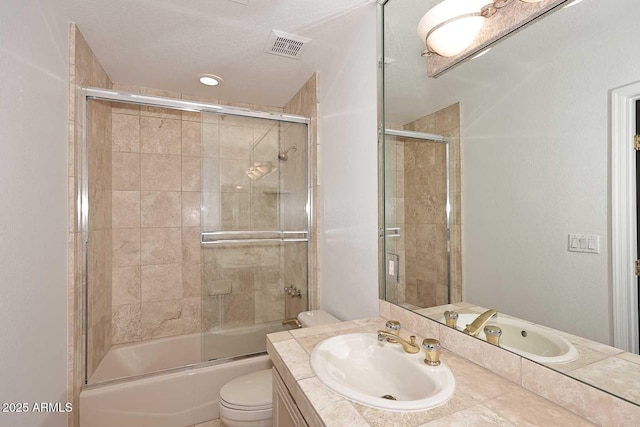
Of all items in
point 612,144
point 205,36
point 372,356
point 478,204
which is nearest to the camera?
point 612,144

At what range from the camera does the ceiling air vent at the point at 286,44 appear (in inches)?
65.6

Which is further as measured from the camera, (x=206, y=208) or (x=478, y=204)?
(x=206, y=208)

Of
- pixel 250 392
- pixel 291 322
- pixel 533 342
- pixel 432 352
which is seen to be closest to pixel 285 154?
pixel 291 322

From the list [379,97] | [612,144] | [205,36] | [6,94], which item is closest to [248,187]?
[205,36]

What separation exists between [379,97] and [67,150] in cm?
161

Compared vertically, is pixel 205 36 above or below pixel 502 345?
above

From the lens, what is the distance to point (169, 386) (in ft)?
5.73

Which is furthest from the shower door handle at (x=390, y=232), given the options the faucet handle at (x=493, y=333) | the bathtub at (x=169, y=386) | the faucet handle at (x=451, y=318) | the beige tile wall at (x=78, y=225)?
the beige tile wall at (x=78, y=225)

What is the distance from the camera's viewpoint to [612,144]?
0.62 meters

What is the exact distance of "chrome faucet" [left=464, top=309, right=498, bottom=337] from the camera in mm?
883

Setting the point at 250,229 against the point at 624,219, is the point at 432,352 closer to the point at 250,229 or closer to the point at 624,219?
the point at 624,219

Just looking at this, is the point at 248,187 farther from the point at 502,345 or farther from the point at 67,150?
the point at 502,345

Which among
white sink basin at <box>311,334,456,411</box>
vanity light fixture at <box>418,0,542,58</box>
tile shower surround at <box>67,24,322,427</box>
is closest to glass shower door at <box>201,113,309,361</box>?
tile shower surround at <box>67,24,322,427</box>

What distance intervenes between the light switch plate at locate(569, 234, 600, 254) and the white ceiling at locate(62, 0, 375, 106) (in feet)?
4.57
